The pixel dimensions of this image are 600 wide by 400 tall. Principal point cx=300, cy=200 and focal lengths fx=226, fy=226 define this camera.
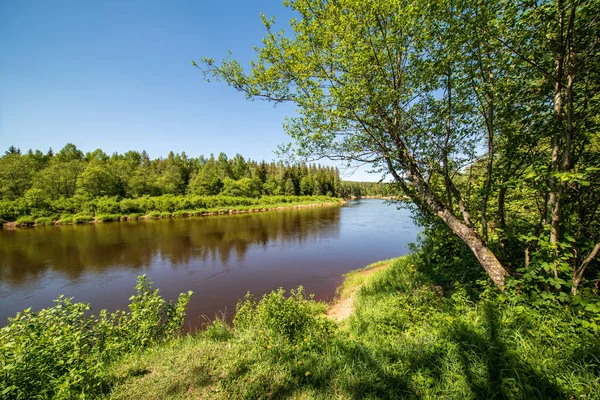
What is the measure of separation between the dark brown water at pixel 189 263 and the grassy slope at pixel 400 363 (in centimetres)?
503

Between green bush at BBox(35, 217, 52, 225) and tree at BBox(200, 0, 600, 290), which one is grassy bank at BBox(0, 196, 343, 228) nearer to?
green bush at BBox(35, 217, 52, 225)

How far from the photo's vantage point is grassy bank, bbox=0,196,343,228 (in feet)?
107

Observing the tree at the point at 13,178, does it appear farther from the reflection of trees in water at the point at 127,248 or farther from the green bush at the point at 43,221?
the reflection of trees in water at the point at 127,248

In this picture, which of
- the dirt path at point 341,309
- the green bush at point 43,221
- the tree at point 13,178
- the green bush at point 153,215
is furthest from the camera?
the green bush at point 153,215

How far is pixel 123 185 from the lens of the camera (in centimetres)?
4803

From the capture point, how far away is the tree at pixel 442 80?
3.01 metres

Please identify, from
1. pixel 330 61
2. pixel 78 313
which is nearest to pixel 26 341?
pixel 78 313

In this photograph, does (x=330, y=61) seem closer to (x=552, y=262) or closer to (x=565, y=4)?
(x=565, y=4)

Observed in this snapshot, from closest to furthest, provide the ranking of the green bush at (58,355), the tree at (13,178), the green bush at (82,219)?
the green bush at (58,355), the green bush at (82,219), the tree at (13,178)

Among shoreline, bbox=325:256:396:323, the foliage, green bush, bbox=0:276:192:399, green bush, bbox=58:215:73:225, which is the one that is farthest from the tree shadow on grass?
the foliage

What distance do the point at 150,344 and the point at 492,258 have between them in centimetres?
652

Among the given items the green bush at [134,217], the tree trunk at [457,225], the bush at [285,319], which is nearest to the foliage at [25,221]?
the green bush at [134,217]

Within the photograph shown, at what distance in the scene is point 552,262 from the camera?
10.2ft

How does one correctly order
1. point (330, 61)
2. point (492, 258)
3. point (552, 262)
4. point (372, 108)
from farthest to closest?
1. point (330, 61)
2. point (372, 108)
3. point (492, 258)
4. point (552, 262)
